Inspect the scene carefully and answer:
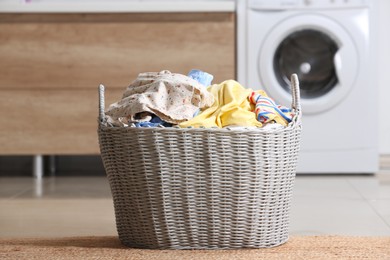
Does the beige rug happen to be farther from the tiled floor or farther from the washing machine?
the washing machine

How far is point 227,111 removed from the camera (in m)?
1.79

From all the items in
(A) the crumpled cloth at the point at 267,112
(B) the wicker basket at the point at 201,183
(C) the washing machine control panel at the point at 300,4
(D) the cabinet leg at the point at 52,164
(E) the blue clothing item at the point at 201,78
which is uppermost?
(C) the washing machine control panel at the point at 300,4

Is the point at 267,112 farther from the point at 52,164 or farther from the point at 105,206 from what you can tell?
the point at 52,164

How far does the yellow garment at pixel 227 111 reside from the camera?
1753mm

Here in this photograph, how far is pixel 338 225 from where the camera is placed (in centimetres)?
214

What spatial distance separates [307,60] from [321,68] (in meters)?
0.07

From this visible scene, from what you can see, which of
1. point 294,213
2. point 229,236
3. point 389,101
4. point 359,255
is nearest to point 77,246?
point 229,236

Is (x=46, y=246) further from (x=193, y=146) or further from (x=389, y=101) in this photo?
(x=389, y=101)

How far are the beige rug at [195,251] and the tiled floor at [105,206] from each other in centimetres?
15

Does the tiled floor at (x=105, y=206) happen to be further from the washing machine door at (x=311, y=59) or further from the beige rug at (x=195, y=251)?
the washing machine door at (x=311, y=59)

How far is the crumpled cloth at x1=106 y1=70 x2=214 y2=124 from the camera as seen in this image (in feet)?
5.70

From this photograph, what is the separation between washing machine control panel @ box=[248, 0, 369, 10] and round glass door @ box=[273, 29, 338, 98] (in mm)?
112

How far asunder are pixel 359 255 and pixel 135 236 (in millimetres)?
495

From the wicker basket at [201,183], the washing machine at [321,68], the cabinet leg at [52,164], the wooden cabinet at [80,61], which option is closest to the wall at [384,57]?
the washing machine at [321,68]
